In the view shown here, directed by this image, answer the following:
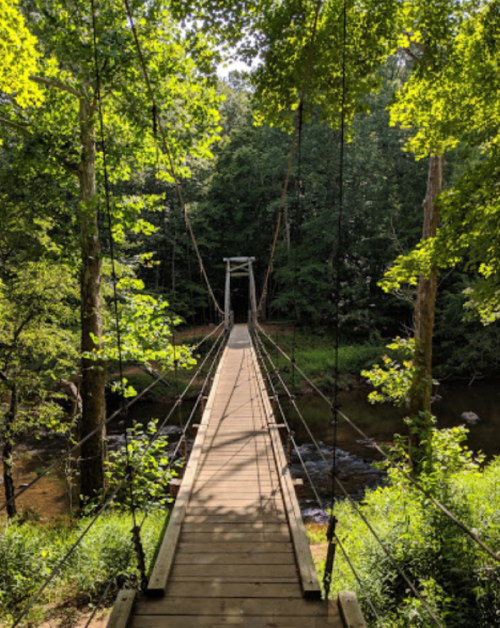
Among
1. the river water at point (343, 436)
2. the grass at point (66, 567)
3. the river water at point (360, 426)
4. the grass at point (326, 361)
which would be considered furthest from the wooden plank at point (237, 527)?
the grass at point (326, 361)

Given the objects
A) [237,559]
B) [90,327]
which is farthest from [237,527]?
[90,327]

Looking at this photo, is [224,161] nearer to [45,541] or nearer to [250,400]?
[250,400]

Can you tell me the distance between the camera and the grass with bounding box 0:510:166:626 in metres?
3.14

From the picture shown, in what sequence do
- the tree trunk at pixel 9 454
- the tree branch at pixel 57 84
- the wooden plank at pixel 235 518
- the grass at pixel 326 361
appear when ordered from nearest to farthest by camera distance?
the wooden plank at pixel 235 518, the tree branch at pixel 57 84, the tree trunk at pixel 9 454, the grass at pixel 326 361

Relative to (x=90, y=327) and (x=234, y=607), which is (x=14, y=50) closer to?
(x=90, y=327)

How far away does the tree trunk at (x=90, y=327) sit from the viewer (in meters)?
4.75

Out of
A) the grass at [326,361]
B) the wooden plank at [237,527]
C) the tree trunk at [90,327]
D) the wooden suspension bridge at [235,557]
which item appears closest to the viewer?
the wooden suspension bridge at [235,557]

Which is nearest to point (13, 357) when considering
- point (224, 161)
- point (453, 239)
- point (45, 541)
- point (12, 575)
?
point (45, 541)

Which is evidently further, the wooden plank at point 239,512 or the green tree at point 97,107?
the green tree at point 97,107

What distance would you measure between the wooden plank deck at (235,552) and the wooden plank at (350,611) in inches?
1.8

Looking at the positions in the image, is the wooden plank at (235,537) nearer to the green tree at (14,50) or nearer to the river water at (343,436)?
the river water at (343,436)

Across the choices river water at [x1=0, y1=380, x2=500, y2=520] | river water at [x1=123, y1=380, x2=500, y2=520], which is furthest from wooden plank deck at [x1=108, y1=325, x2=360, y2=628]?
river water at [x1=123, y1=380, x2=500, y2=520]

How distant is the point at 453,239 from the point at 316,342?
14.4 metres

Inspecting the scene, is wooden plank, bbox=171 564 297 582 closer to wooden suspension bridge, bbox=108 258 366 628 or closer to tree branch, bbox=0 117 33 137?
wooden suspension bridge, bbox=108 258 366 628
